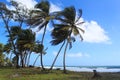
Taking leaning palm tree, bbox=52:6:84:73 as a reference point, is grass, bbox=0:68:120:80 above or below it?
below

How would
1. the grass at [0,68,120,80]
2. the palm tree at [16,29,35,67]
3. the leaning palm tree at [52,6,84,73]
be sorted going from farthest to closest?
the palm tree at [16,29,35,67] < the leaning palm tree at [52,6,84,73] < the grass at [0,68,120,80]

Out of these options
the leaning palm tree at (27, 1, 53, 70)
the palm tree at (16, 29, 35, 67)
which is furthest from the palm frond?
the palm tree at (16, 29, 35, 67)

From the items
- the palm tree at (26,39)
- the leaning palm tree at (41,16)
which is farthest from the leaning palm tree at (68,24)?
the palm tree at (26,39)

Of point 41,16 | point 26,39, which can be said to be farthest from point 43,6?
point 26,39

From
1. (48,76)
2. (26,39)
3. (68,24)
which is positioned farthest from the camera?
(26,39)

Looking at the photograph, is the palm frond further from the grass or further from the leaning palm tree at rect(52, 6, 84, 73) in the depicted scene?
the grass

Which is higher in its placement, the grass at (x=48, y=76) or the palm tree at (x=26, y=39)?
the palm tree at (x=26, y=39)

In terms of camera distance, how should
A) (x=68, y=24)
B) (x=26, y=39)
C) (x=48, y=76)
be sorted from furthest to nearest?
(x=26, y=39)
(x=68, y=24)
(x=48, y=76)

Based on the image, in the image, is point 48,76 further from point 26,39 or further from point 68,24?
point 26,39

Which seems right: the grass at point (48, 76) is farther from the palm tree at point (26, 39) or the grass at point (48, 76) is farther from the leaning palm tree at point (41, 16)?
the palm tree at point (26, 39)

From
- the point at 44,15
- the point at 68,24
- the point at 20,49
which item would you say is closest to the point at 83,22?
the point at 68,24

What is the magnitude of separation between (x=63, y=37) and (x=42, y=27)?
4.64 m

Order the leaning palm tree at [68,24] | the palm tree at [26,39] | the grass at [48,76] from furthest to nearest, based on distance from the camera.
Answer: the palm tree at [26,39], the leaning palm tree at [68,24], the grass at [48,76]

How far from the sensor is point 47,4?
155 feet
